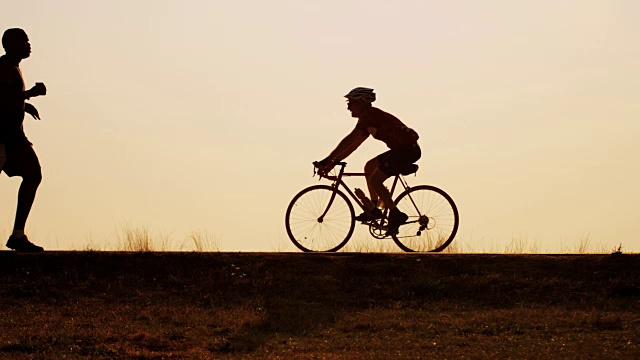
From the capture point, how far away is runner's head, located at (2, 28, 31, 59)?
13797 millimetres

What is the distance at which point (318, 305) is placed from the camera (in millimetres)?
11695

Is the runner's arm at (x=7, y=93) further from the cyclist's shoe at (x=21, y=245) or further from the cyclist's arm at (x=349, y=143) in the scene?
the cyclist's arm at (x=349, y=143)

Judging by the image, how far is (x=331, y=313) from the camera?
11.3 m

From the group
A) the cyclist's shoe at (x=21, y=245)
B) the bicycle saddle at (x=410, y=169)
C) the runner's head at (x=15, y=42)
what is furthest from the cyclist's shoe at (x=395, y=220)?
the runner's head at (x=15, y=42)

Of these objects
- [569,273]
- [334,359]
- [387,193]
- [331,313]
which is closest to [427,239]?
[387,193]

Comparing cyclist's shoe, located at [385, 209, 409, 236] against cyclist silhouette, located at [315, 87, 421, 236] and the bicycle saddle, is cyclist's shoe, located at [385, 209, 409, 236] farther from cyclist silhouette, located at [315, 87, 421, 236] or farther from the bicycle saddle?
the bicycle saddle

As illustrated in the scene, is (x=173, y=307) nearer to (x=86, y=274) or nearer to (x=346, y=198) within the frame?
(x=86, y=274)

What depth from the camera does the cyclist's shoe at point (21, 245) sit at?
556 inches

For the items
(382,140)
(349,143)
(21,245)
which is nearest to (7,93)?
(21,245)

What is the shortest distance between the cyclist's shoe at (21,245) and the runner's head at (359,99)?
184 inches

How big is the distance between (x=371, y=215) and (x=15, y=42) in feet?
17.6

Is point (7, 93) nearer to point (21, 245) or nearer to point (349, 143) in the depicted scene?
point (21, 245)

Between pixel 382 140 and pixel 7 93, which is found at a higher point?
pixel 7 93

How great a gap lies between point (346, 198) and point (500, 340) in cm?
535
